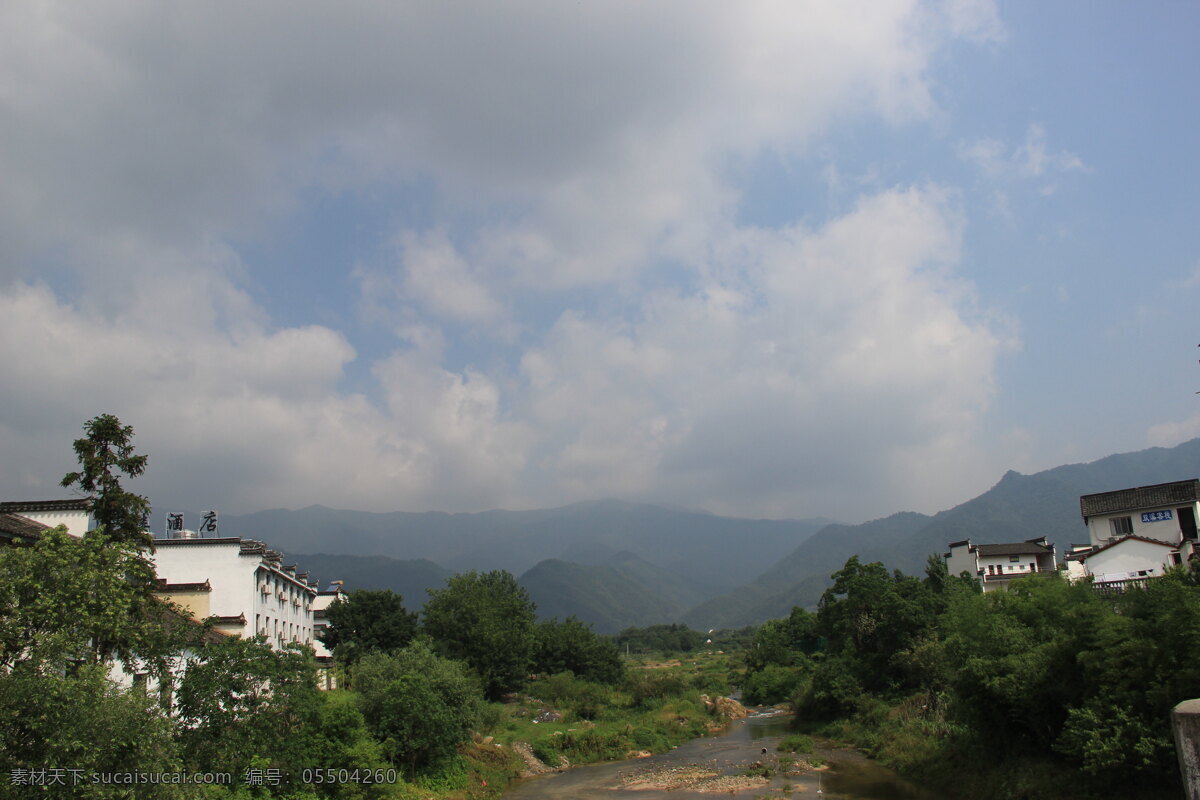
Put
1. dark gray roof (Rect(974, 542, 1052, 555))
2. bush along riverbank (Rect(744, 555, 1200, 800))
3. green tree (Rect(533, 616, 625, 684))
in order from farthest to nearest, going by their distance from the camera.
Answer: green tree (Rect(533, 616, 625, 684)) < dark gray roof (Rect(974, 542, 1052, 555)) < bush along riverbank (Rect(744, 555, 1200, 800))

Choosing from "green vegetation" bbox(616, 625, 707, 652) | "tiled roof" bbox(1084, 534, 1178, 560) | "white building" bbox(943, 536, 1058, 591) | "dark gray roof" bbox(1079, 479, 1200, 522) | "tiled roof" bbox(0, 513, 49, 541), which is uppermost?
"tiled roof" bbox(0, 513, 49, 541)

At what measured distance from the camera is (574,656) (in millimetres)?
67938

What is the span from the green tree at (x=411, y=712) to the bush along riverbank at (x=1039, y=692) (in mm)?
19982

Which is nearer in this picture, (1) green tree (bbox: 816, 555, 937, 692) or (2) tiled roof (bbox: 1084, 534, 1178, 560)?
(2) tiled roof (bbox: 1084, 534, 1178, 560)

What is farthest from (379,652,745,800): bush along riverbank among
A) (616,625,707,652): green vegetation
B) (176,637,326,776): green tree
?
(616,625,707,652): green vegetation

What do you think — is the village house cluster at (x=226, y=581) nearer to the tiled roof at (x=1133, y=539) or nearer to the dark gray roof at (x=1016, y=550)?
the tiled roof at (x=1133, y=539)

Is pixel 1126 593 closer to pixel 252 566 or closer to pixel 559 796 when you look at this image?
pixel 559 796

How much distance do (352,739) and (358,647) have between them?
98.7 feet

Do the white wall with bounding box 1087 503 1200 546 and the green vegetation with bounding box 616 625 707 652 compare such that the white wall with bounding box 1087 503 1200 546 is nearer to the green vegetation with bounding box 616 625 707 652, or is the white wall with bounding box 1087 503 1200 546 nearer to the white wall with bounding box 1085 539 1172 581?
the white wall with bounding box 1085 539 1172 581

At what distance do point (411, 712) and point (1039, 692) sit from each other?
879 inches

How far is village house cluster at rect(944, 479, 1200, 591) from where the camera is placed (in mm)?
40344

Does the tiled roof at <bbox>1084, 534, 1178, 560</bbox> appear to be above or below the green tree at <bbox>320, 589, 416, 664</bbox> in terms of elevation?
above

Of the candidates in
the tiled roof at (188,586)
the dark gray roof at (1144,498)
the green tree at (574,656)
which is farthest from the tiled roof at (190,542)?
the dark gray roof at (1144,498)

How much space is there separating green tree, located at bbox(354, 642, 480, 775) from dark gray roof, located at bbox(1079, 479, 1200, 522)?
126 ft
